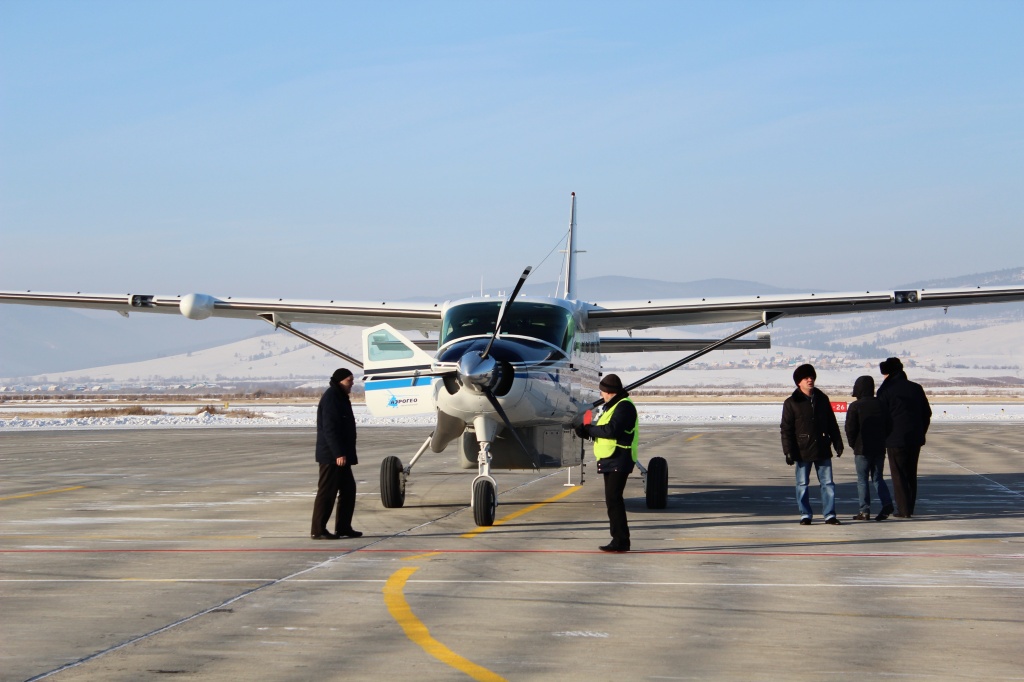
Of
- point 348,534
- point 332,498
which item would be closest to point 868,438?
point 348,534

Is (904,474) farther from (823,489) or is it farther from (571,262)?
(571,262)

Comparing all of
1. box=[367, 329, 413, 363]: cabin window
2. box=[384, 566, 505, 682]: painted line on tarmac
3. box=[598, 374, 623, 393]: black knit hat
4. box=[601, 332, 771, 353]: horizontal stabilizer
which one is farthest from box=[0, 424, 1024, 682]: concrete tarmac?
box=[601, 332, 771, 353]: horizontal stabilizer

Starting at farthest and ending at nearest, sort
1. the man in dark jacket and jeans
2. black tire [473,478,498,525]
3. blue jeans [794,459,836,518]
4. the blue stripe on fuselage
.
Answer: the blue stripe on fuselage → blue jeans [794,459,836,518] → the man in dark jacket and jeans → black tire [473,478,498,525]

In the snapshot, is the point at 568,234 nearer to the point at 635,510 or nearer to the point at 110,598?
the point at 635,510

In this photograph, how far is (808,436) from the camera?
1323 centimetres

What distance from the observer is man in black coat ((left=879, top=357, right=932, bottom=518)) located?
14.1m

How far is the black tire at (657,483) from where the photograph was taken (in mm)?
15469

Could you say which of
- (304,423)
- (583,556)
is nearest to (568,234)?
(583,556)

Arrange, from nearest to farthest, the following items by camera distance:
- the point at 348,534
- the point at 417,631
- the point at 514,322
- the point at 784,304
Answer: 1. the point at 417,631
2. the point at 348,534
3. the point at 514,322
4. the point at 784,304

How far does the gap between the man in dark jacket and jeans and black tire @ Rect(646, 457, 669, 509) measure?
234 centimetres

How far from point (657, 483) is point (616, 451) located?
14.3 feet

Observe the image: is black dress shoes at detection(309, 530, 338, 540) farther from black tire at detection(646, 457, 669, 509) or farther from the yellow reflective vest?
black tire at detection(646, 457, 669, 509)

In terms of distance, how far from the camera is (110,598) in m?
8.57

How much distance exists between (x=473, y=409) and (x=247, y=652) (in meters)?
6.77
